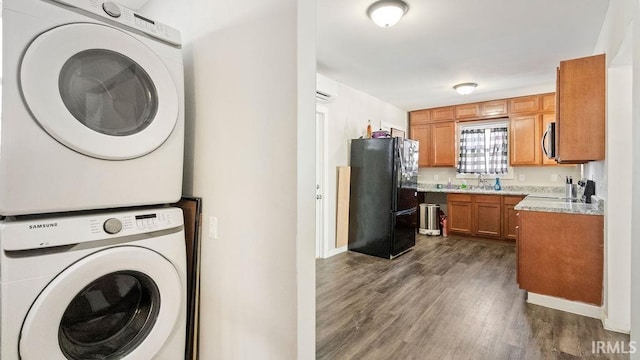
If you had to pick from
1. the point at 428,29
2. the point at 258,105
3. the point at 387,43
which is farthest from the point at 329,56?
the point at 258,105

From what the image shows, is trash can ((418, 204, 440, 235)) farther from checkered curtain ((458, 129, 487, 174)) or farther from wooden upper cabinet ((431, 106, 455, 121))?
wooden upper cabinet ((431, 106, 455, 121))

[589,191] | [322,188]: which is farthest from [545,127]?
[322,188]

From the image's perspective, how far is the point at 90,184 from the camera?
115 cm

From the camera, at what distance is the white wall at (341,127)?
162 inches

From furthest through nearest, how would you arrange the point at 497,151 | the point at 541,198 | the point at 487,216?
the point at 497,151
the point at 487,216
the point at 541,198

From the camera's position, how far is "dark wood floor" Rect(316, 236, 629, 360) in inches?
77.1

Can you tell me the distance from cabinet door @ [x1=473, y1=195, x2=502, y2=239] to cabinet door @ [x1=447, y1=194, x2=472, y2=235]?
0.11 m

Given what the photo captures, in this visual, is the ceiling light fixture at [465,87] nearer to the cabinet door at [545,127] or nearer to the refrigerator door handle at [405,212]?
the cabinet door at [545,127]

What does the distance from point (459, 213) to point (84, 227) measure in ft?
17.8

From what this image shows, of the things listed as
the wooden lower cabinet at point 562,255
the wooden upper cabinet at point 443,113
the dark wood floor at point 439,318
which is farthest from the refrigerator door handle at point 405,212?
the wooden upper cabinet at point 443,113

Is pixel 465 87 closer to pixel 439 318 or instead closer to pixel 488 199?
pixel 488 199

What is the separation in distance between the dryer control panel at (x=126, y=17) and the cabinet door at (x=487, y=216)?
5.16 meters

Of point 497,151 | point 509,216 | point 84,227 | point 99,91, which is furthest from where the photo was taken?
point 497,151

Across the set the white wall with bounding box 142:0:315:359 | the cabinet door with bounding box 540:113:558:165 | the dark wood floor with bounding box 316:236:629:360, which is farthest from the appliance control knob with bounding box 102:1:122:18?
the cabinet door with bounding box 540:113:558:165
